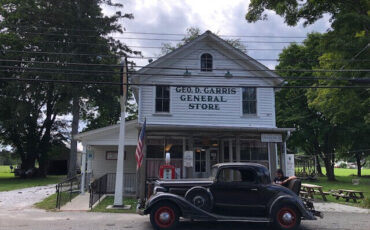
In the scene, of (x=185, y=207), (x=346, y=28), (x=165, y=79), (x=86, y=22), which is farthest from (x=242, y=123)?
(x=86, y=22)

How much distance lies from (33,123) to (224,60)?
23.5m

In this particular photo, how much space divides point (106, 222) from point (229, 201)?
11.8ft

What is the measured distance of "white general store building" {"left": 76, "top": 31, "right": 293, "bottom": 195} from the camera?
613 inches

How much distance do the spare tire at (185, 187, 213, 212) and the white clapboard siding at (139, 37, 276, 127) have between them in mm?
8371

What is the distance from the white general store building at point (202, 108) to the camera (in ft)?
51.1

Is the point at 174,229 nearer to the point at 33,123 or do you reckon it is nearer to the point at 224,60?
the point at 224,60

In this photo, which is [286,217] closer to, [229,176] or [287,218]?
[287,218]

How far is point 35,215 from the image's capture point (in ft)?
32.4

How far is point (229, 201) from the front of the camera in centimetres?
799

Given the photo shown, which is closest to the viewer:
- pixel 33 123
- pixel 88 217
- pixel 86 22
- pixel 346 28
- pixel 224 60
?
pixel 88 217

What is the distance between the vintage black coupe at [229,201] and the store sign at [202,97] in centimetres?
841

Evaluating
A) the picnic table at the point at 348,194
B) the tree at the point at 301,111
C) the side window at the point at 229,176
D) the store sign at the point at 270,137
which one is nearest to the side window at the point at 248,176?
the side window at the point at 229,176

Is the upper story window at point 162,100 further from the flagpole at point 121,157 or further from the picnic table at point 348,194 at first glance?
the picnic table at point 348,194

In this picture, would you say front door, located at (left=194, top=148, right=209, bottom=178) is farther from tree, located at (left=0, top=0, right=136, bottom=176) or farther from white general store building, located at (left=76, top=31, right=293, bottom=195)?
tree, located at (left=0, top=0, right=136, bottom=176)
